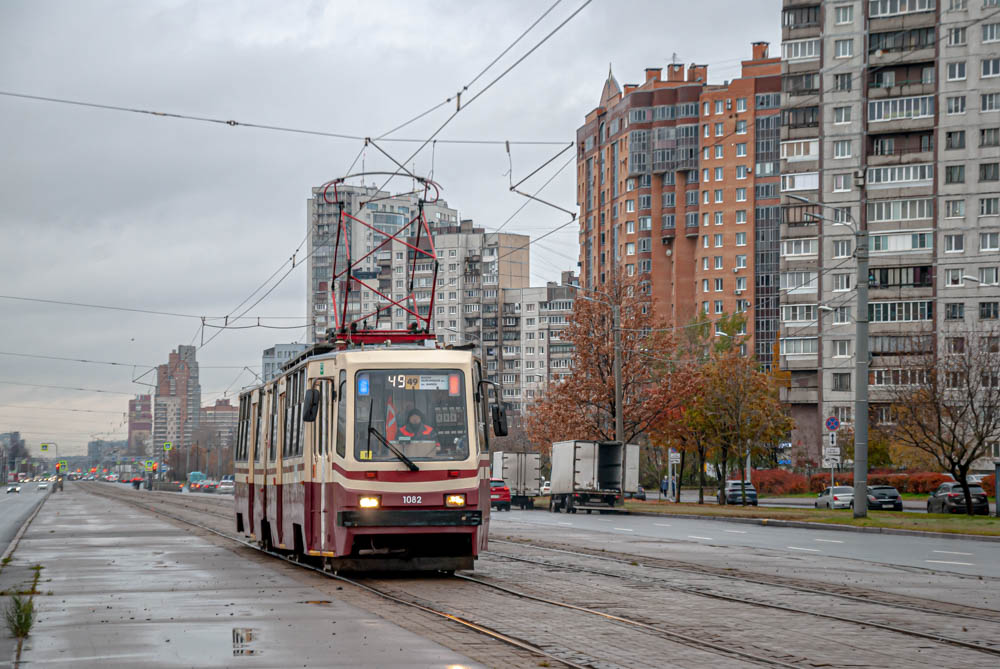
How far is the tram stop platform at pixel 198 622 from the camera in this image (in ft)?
32.4

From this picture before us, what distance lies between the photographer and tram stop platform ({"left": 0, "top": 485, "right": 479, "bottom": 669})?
32.4 ft

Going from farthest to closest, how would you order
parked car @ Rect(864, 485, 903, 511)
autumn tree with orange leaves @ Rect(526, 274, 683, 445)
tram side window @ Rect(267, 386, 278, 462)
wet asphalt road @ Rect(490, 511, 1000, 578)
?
autumn tree with orange leaves @ Rect(526, 274, 683, 445), parked car @ Rect(864, 485, 903, 511), wet asphalt road @ Rect(490, 511, 1000, 578), tram side window @ Rect(267, 386, 278, 462)

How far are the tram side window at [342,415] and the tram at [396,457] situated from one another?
0.01 metres

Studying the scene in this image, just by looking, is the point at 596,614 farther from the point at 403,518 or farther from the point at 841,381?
the point at 841,381

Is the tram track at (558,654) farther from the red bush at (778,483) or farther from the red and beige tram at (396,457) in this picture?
the red bush at (778,483)

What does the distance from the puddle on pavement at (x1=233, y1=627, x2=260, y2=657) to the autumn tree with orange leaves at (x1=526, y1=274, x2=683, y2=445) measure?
47.6 metres

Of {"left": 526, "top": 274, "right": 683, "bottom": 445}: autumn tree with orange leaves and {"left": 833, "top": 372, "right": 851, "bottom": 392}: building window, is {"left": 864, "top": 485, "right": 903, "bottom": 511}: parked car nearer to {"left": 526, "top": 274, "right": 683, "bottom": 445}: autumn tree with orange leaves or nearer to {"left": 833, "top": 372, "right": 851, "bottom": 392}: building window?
{"left": 526, "top": 274, "right": 683, "bottom": 445}: autumn tree with orange leaves

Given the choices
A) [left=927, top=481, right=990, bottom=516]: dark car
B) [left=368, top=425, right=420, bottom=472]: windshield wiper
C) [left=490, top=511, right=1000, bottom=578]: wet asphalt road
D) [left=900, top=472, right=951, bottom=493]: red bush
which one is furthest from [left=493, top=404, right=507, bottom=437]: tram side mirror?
[left=900, top=472, right=951, bottom=493]: red bush

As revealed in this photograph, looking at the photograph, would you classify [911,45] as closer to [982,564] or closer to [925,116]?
[925,116]

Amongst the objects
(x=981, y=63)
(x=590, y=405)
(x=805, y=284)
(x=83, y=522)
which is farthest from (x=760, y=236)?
(x=83, y=522)

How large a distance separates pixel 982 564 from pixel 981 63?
214 ft

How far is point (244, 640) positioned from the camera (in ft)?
35.7

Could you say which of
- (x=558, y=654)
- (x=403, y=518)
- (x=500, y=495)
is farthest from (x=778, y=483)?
(x=558, y=654)

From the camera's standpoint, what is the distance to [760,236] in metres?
122
